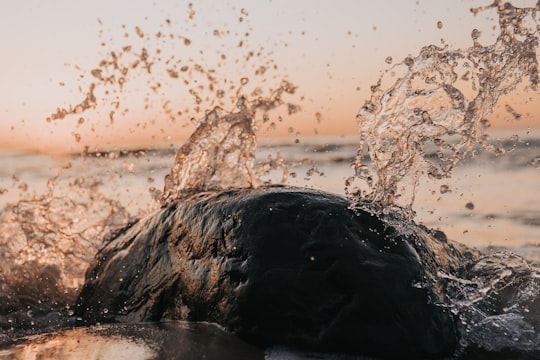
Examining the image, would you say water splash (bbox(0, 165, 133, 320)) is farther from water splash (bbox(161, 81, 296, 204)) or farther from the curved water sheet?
the curved water sheet

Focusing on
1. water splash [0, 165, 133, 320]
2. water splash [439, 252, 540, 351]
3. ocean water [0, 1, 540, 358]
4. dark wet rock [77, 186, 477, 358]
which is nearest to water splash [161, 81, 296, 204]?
ocean water [0, 1, 540, 358]

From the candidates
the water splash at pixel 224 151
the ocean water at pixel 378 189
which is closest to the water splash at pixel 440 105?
the ocean water at pixel 378 189

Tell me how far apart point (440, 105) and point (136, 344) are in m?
2.18

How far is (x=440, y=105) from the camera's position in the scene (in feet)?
12.6

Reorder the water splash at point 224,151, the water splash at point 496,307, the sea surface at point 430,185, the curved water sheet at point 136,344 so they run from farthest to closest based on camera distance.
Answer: the sea surface at point 430,185
the water splash at point 224,151
the water splash at point 496,307
the curved water sheet at point 136,344

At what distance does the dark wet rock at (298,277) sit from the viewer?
8.65ft

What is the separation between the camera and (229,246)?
116 inches

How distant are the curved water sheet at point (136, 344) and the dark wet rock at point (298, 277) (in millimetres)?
109

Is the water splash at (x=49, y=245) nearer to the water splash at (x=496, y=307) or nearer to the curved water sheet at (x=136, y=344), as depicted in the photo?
the curved water sheet at (x=136, y=344)

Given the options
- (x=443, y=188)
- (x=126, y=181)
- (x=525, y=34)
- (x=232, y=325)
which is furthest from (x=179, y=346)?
(x=126, y=181)

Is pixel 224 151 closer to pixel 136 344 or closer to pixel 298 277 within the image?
pixel 298 277

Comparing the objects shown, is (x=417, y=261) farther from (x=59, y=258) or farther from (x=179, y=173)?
(x=59, y=258)

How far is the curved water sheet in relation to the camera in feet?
8.04

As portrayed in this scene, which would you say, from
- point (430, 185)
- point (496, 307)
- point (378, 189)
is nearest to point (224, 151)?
point (378, 189)
